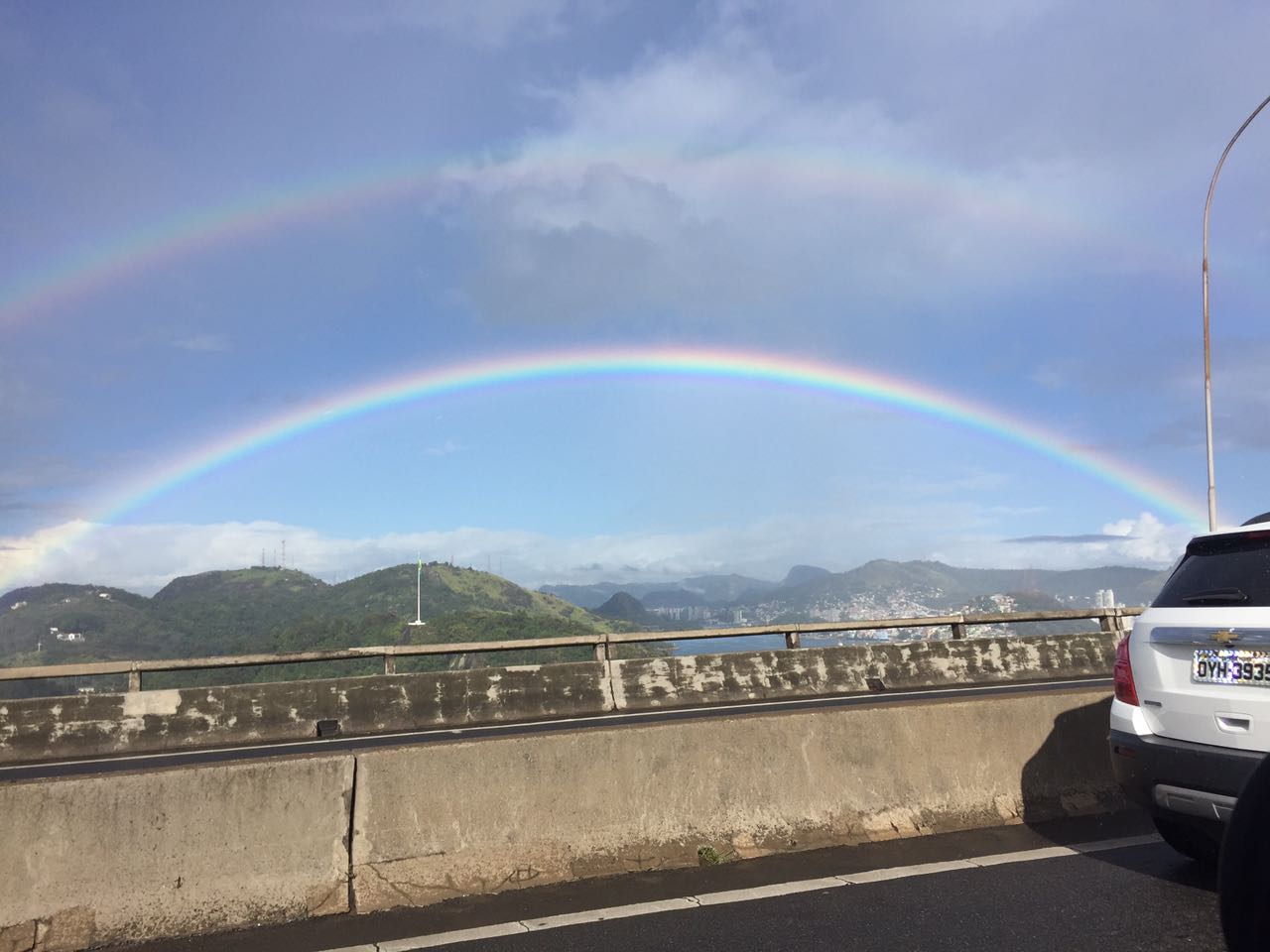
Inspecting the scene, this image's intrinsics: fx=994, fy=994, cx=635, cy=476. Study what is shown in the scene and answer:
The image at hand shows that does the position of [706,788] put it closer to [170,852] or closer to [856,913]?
[856,913]

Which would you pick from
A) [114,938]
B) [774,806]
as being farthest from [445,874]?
[774,806]

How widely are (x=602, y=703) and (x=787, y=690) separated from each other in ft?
9.20

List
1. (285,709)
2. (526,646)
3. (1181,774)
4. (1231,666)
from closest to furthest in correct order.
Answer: (1231,666) → (1181,774) → (285,709) → (526,646)

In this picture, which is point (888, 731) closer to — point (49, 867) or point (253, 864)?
point (253, 864)

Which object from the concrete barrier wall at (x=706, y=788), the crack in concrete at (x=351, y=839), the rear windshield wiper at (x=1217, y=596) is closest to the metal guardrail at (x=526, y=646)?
the concrete barrier wall at (x=706, y=788)

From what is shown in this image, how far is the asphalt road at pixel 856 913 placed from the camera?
4346 millimetres

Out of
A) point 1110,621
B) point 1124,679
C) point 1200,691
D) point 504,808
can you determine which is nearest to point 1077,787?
point 1124,679

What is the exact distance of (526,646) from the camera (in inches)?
484

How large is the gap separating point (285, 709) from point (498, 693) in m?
2.56

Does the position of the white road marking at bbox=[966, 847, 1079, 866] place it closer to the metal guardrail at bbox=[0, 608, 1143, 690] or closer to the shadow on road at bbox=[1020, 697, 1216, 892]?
the shadow on road at bbox=[1020, 697, 1216, 892]

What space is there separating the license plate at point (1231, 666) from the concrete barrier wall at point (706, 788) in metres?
1.88

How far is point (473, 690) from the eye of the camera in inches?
494

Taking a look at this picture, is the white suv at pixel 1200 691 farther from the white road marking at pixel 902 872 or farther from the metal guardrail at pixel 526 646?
the metal guardrail at pixel 526 646

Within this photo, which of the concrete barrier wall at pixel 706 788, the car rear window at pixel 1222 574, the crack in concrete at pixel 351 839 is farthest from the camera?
the concrete barrier wall at pixel 706 788
